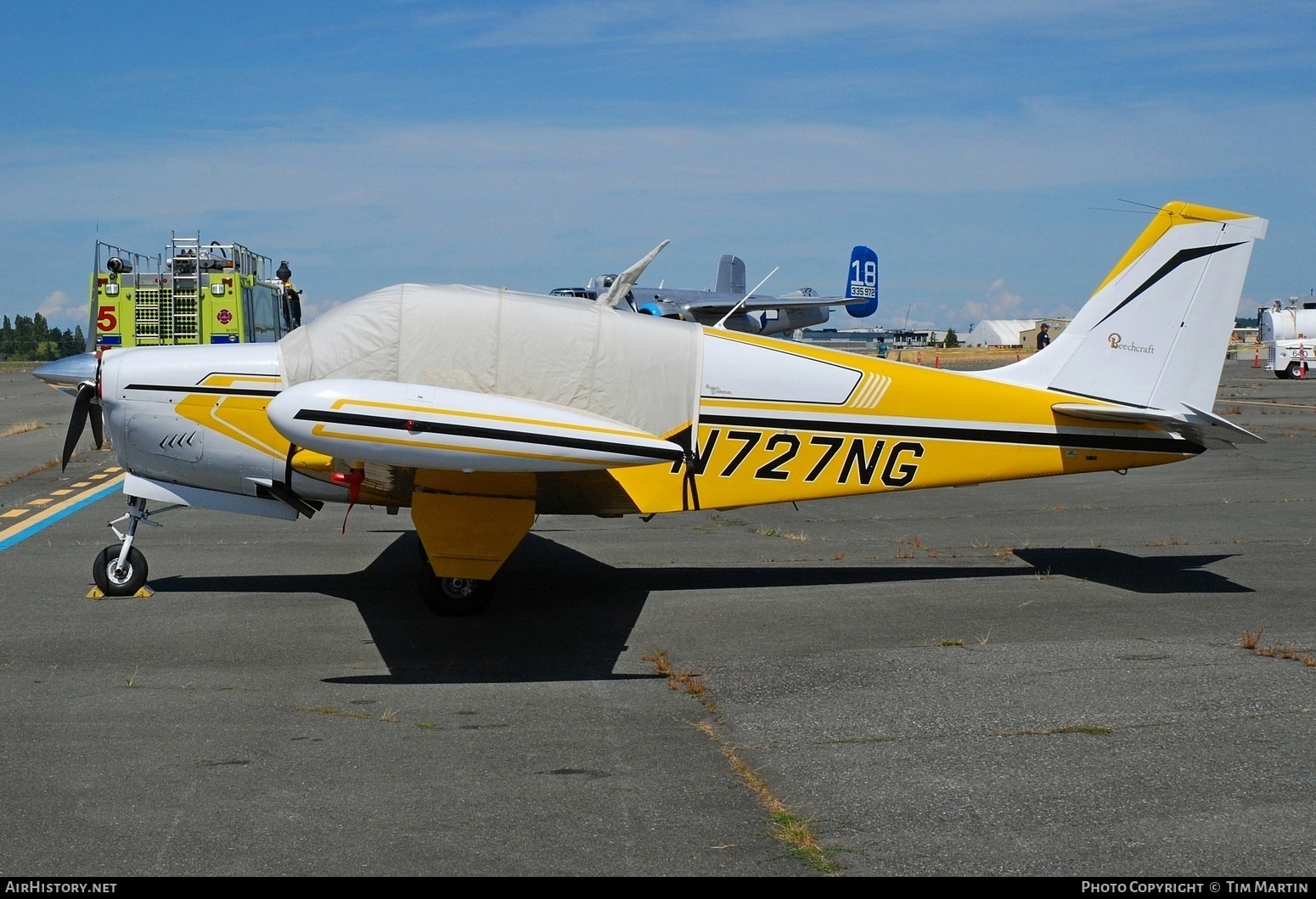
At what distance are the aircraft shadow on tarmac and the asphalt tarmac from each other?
42 millimetres

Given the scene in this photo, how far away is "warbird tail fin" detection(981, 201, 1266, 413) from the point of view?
29.8ft

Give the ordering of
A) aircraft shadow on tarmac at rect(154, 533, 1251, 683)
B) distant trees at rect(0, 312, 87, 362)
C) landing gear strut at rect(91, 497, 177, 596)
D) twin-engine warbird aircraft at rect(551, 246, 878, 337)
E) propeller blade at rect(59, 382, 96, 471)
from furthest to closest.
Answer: distant trees at rect(0, 312, 87, 362) < twin-engine warbird aircraft at rect(551, 246, 878, 337) < landing gear strut at rect(91, 497, 177, 596) < propeller blade at rect(59, 382, 96, 471) < aircraft shadow on tarmac at rect(154, 533, 1251, 683)

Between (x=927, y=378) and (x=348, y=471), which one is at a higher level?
(x=927, y=378)

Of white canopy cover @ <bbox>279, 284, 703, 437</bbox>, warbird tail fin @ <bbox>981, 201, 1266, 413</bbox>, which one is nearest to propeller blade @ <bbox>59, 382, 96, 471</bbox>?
white canopy cover @ <bbox>279, 284, 703, 437</bbox>

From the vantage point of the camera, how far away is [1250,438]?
338 inches

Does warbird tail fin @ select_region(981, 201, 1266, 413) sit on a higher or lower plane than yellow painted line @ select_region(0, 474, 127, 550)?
higher

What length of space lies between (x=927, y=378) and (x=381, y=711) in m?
4.92

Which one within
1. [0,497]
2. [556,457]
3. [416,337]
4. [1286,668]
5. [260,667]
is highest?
[416,337]

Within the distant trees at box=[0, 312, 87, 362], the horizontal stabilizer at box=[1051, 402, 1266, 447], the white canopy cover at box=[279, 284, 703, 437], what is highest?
the white canopy cover at box=[279, 284, 703, 437]

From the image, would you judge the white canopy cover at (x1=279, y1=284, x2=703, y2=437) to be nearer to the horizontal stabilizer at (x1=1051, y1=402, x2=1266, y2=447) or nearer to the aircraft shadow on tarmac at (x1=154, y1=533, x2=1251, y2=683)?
the aircraft shadow on tarmac at (x1=154, y1=533, x2=1251, y2=683)

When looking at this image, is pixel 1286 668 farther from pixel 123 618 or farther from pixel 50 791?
pixel 123 618

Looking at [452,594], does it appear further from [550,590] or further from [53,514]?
[53,514]

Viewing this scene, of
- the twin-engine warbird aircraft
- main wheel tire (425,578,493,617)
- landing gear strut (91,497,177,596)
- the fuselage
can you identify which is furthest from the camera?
the twin-engine warbird aircraft

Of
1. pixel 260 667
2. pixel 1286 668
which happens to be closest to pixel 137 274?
pixel 260 667
